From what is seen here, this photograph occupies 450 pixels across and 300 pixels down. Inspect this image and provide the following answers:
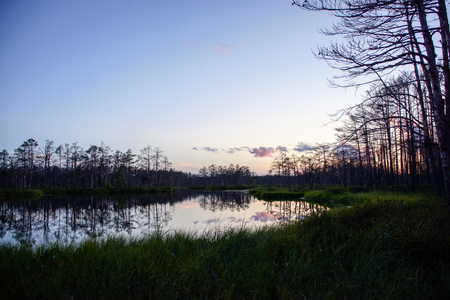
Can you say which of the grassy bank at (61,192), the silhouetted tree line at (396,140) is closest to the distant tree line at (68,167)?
the grassy bank at (61,192)

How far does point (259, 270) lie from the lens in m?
3.76

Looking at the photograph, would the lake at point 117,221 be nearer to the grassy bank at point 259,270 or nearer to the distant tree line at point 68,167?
the grassy bank at point 259,270

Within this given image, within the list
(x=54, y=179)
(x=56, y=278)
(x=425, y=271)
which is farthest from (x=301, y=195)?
(x=54, y=179)

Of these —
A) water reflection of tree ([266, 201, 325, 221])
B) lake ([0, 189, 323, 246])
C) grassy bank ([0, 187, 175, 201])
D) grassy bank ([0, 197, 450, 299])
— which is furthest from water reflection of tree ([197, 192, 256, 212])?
grassy bank ([0, 187, 175, 201])

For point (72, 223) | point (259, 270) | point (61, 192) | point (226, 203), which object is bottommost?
point (226, 203)

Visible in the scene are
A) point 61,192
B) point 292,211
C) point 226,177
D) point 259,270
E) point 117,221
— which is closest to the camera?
point 259,270

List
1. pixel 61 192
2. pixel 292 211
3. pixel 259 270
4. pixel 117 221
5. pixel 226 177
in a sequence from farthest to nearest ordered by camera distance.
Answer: pixel 226 177 → pixel 61 192 → pixel 292 211 → pixel 117 221 → pixel 259 270

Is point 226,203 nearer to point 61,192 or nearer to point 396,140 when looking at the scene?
point 396,140

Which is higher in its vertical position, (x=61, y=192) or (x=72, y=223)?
(x=72, y=223)

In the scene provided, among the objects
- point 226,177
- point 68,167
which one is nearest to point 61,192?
point 68,167

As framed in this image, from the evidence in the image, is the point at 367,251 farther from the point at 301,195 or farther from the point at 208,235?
the point at 301,195

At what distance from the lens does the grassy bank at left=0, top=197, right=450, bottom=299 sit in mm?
3238

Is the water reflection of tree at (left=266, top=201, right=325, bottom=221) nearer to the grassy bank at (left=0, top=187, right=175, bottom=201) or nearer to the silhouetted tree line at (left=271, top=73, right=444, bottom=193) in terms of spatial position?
the silhouetted tree line at (left=271, top=73, right=444, bottom=193)

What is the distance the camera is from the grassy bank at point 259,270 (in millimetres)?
3238
